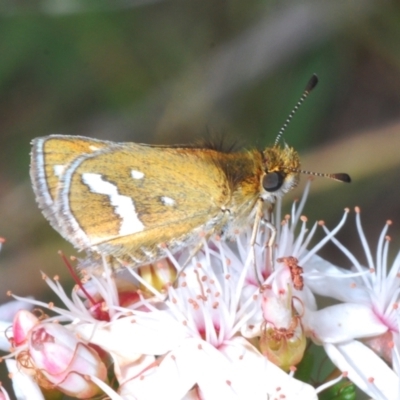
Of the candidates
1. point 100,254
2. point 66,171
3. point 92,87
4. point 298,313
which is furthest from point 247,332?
point 92,87

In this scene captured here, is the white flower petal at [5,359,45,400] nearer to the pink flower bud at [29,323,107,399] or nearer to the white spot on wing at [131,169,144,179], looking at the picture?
the pink flower bud at [29,323,107,399]

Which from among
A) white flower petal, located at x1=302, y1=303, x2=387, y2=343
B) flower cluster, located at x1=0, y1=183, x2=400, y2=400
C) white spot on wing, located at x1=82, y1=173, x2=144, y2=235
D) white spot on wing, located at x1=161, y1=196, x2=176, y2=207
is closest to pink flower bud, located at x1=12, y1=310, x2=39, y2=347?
flower cluster, located at x1=0, y1=183, x2=400, y2=400

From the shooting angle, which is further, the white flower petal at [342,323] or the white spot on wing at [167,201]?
the white spot on wing at [167,201]

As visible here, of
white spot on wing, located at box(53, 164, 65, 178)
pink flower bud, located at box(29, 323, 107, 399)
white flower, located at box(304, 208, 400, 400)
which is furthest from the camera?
white spot on wing, located at box(53, 164, 65, 178)

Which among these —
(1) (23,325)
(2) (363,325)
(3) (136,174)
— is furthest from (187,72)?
(1) (23,325)

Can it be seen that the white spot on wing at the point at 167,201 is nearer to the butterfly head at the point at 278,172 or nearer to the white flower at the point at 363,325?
the butterfly head at the point at 278,172

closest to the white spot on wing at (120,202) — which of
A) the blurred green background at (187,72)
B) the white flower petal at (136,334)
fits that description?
the white flower petal at (136,334)
